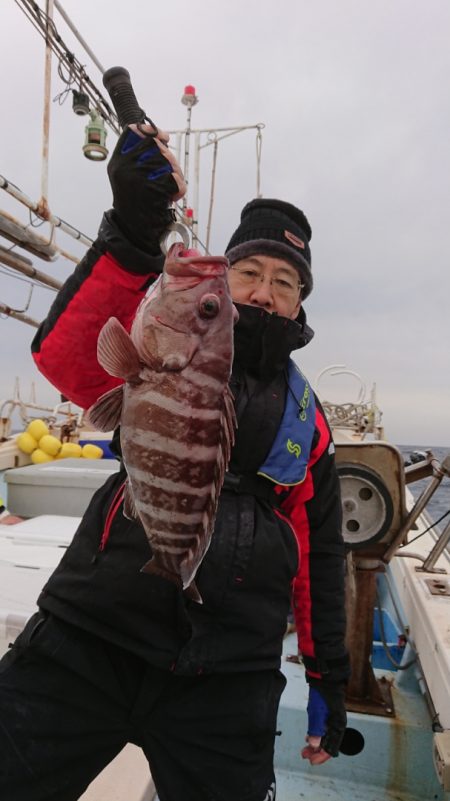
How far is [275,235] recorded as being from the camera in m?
2.41

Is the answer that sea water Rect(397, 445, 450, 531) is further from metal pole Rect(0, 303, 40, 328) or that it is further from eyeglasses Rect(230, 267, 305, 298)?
metal pole Rect(0, 303, 40, 328)

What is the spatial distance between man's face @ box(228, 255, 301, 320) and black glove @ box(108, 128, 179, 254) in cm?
59

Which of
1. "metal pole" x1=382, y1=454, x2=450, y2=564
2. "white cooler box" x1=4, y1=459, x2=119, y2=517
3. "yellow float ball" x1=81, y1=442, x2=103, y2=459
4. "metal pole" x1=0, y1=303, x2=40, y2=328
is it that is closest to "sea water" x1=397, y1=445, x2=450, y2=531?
"metal pole" x1=382, y1=454, x2=450, y2=564

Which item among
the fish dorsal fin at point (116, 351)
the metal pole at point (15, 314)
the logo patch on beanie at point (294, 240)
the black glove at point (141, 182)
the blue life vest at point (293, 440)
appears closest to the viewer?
the fish dorsal fin at point (116, 351)

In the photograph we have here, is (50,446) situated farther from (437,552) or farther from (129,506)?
(129,506)

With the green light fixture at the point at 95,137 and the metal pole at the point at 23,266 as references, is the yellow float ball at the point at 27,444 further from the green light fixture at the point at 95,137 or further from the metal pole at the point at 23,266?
the green light fixture at the point at 95,137

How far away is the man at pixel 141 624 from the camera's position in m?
1.67

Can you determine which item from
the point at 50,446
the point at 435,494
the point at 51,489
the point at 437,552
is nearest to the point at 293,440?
the point at 437,552

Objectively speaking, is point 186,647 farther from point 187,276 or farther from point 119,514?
point 187,276

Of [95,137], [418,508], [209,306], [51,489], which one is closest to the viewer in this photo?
[209,306]

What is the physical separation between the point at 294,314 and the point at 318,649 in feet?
5.13

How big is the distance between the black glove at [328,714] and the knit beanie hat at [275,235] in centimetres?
190

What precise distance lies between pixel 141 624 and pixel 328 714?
1.20 m

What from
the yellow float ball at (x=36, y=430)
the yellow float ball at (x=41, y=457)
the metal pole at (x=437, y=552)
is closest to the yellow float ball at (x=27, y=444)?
the yellow float ball at (x=36, y=430)
